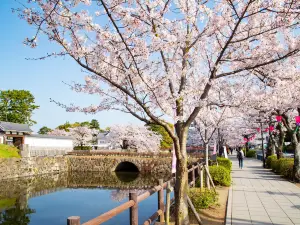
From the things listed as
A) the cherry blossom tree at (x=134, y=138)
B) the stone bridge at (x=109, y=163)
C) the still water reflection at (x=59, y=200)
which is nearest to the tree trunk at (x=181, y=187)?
the still water reflection at (x=59, y=200)

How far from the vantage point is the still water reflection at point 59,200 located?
13.6 m

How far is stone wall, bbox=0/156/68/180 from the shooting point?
2522 cm

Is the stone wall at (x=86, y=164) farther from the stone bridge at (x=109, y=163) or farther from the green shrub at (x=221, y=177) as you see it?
the green shrub at (x=221, y=177)

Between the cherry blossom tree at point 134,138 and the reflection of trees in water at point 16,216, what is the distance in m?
28.7

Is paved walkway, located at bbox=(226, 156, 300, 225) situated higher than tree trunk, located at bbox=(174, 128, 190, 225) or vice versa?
tree trunk, located at bbox=(174, 128, 190, 225)

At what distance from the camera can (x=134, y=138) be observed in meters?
45.3

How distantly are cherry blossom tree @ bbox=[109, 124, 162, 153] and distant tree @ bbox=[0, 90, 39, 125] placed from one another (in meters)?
16.4

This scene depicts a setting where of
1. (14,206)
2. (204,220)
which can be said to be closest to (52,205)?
(14,206)

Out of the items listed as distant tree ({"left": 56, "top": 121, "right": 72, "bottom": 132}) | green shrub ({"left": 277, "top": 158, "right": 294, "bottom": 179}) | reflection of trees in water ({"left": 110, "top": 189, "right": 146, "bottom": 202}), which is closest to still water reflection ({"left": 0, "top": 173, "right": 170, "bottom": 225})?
reflection of trees in water ({"left": 110, "top": 189, "right": 146, "bottom": 202})

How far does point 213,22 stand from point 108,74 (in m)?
2.23

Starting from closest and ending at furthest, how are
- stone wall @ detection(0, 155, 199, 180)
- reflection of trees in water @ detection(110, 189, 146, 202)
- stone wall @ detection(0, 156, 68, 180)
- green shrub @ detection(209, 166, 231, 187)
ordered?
green shrub @ detection(209, 166, 231, 187) < reflection of trees in water @ detection(110, 189, 146, 202) < stone wall @ detection(0, 156, 68, 180) < stone wall @ detection(0, 155, 199, 180)

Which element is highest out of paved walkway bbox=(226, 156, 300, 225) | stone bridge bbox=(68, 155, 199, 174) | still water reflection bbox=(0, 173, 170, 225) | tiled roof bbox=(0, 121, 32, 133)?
tiled roof bbox=(0, 121, 32, 133)

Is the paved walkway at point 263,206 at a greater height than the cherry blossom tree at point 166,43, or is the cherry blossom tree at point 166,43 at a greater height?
the cherry blossom tree at point 166,43

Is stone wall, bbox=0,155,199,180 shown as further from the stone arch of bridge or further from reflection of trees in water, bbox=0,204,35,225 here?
reflection of trees in water, bbox=0,204,35,225
